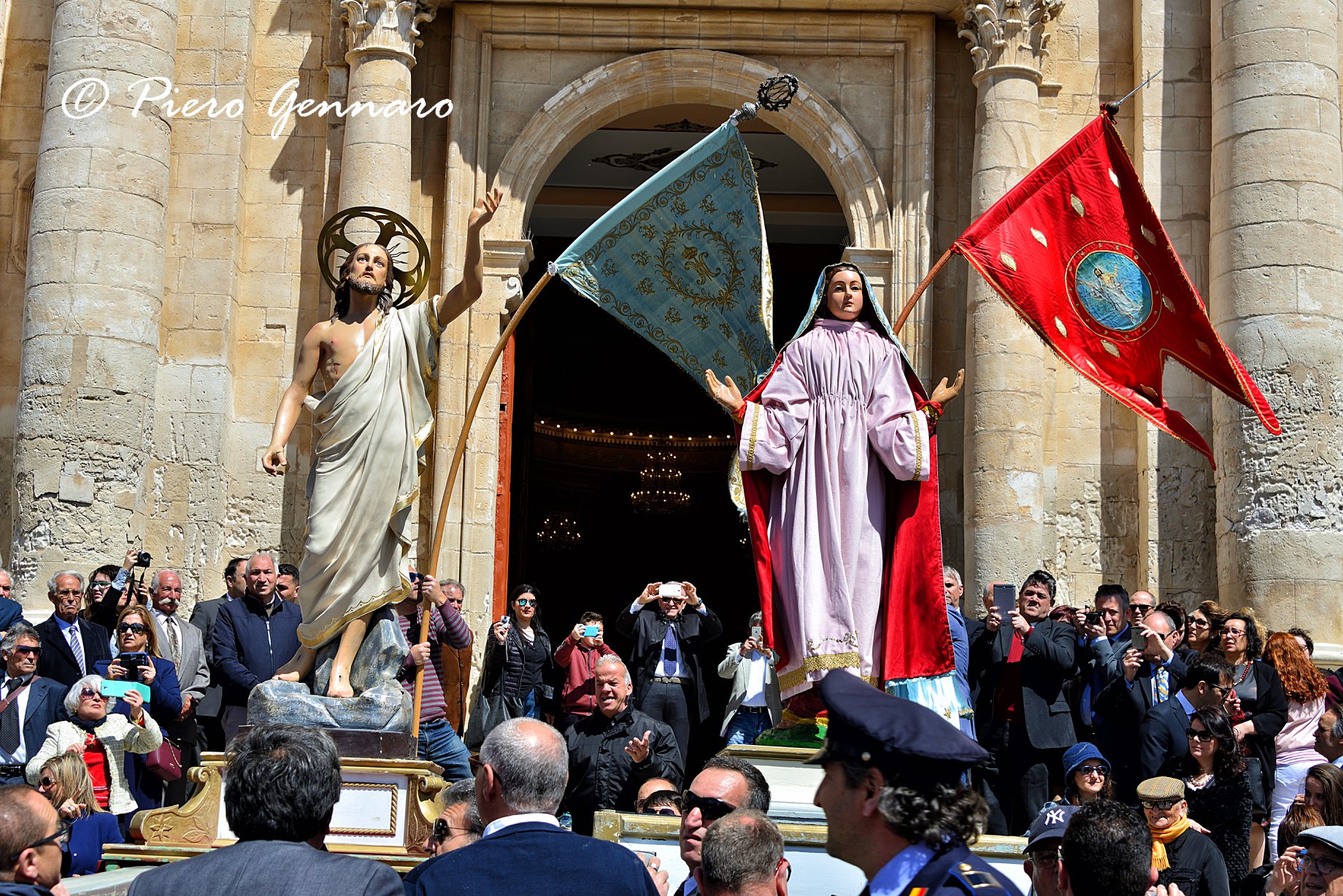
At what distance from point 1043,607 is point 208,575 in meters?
6.51

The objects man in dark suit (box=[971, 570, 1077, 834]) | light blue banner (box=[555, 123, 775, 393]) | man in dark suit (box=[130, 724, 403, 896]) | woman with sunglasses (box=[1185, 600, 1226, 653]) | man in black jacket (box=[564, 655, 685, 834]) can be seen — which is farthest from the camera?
woman with sunglasses (box=[1185, 600, 1226, 653])

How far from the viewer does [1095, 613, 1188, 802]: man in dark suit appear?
8656mm

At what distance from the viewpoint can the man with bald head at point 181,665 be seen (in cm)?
941

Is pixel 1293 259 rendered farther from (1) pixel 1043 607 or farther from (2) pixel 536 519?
(2) pixel 536 519

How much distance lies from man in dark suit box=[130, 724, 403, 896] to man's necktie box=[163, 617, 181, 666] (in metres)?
6.23

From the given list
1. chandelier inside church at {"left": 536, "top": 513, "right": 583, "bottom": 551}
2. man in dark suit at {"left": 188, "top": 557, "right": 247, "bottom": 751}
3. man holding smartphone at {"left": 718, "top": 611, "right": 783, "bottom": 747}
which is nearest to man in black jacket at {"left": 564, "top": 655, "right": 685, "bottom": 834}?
man holding smartphone at {"left": 718, "top": 611, "right": 783, "bottom": 747}

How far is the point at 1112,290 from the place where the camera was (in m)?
9.54

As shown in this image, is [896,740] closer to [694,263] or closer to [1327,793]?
[1327,793]

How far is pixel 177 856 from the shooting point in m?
7.04

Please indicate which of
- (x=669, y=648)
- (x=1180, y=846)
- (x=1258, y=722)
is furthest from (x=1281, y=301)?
(x=1180, y=846)

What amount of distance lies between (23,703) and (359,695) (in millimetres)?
2163

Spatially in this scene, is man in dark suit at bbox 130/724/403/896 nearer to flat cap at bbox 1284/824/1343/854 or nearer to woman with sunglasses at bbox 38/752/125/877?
flat cap at bbox 1284/824/1343/854

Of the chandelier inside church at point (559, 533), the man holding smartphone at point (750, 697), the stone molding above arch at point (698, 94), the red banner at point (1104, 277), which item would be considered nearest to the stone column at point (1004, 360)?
the stone molding above arch at point (698, 94)

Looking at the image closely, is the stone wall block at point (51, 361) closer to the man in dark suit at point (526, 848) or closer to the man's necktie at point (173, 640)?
the man's necktie at point (173, 640)
